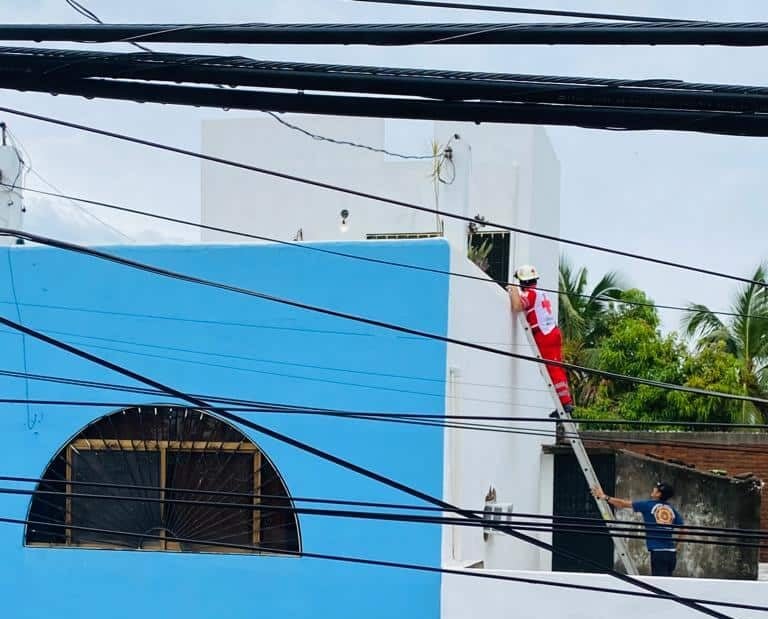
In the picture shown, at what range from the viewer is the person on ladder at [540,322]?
1077cm

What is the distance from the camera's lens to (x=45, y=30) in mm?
4000

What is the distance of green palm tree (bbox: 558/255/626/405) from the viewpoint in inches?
910

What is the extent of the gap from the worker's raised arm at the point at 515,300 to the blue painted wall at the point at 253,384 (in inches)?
92.5

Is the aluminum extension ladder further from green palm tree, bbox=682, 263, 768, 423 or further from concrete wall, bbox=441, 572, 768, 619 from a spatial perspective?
green palm tree, bbox=682, 263, 768, 423

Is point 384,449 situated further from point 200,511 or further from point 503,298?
point 503,298

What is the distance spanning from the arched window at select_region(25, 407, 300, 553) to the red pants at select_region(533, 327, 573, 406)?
10.3 ft

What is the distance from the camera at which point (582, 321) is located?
77.6 ft

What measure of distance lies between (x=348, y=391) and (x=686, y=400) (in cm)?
1297

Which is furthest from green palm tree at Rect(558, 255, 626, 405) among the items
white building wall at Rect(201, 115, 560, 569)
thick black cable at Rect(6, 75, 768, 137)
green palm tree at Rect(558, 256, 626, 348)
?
thick black cable at Rect(6, 75, 768, 137)

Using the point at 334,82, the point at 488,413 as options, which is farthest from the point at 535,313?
the point at 334,82

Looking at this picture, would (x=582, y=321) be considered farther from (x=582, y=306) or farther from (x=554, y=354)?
(x=554, y=354)

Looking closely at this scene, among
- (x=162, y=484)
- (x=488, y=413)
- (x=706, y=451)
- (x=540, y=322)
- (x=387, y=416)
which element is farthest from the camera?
(x=706, y=451)

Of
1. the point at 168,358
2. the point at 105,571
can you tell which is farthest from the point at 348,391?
the point at 105,571

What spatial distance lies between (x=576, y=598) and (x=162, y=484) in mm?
3100
